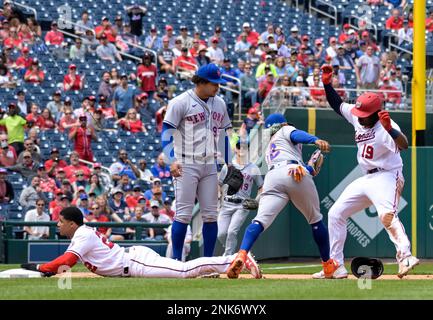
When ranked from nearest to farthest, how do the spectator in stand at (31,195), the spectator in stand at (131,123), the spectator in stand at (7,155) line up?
the spectator in stand at (31,195) < the spectator in stand at (7,155) < the spectator in stand at (131,123)

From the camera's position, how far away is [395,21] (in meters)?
26.8

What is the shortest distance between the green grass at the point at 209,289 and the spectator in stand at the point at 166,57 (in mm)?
12700

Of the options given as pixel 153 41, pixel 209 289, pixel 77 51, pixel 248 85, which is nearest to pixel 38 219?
pixel 77 51

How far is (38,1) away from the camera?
24016 mm

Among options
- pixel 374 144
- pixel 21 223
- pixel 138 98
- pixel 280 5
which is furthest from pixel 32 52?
pixel 374 144

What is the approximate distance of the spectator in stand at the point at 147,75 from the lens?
22.0m

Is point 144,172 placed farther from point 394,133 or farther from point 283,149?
point 394,133

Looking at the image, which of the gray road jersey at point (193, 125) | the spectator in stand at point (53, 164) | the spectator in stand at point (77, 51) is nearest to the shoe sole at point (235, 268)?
the gray road jersey at point (193, 125)

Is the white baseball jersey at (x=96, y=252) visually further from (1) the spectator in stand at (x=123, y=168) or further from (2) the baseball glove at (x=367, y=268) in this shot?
(1) the spectator in stand at (x=123, y=168)

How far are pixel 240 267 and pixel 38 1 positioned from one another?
1463cm

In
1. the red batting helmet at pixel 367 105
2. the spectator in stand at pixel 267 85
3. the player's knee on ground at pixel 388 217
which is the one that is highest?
the spectator in stand at pixel 267 85

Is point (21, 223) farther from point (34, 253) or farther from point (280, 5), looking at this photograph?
point (280, 5)

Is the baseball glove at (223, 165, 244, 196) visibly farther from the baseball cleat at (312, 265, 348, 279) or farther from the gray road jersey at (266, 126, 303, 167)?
the baseball cleat at (312, 265, 348, 279)

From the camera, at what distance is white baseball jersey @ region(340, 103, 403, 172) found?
11.1m
